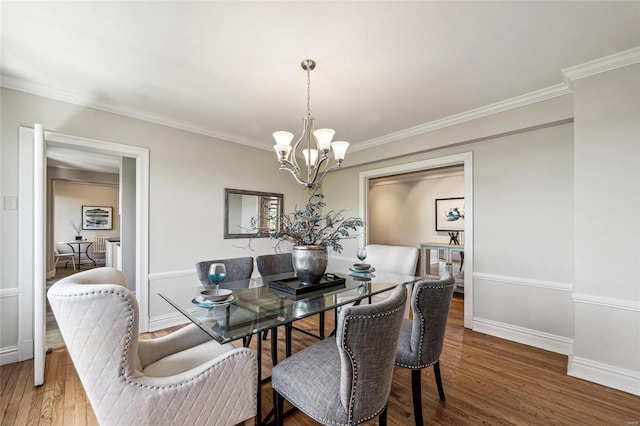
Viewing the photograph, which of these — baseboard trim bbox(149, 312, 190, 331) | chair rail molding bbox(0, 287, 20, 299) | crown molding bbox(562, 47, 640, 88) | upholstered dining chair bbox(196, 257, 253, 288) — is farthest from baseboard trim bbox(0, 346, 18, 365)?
crown molding bbox(562, 47, 640, 88)

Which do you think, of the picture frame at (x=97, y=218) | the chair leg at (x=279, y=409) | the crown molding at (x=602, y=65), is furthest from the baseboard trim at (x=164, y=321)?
the picture frame at (x=97, y=218)

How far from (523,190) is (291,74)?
Answer: 266 centimetres

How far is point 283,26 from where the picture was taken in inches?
70.1

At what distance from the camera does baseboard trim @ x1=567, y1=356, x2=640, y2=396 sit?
205 centimetres

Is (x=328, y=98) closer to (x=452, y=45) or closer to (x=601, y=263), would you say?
(x=452, y=45)

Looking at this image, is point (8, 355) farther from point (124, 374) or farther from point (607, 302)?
point (607, 302)

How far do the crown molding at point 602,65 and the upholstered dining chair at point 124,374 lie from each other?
3204 millimetres

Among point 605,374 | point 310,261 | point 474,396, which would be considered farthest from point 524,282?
point 310,261

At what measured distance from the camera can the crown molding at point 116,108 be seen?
8.15 feet

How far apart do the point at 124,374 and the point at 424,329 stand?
1514 mm

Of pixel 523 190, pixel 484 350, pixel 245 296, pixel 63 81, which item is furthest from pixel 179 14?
pixel 484 350

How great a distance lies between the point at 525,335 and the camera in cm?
291

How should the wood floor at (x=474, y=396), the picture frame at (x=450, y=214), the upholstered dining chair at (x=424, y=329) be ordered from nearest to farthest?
the upholstered dining chair at (x=424, y=329)
the wood floor at (x=474, y=396)
the picture frame at (x=450, y=214)

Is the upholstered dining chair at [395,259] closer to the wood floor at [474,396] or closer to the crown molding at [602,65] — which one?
the wood floor at [474,396]
